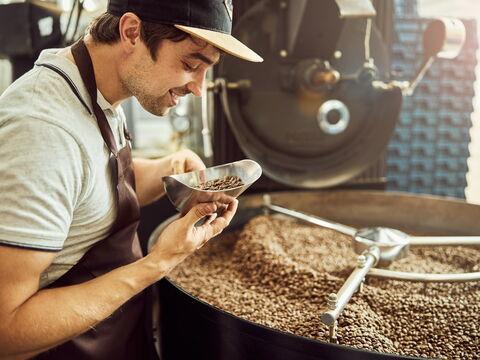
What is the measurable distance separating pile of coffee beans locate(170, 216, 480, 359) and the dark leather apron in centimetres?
24

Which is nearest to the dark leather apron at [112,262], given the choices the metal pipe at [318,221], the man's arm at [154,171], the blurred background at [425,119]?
the man's arm at [154,171]

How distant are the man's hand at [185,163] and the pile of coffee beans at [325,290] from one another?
0.37 meters

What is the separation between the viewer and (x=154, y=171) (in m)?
1.61

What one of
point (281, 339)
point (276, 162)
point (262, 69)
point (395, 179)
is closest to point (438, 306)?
point (281, 339)

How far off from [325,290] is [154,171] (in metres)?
0.66

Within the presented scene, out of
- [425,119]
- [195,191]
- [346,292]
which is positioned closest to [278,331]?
[346,292]

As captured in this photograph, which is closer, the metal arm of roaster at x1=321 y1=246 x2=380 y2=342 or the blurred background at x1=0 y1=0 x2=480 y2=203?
the metal arm of roaster at x1=321 y1=246 x2=380 y2=342

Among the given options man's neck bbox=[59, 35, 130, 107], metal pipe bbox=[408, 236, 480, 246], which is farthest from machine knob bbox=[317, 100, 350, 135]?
man's neck bbox=[59, 35, 130, 107]

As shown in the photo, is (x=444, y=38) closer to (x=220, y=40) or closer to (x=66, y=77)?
(x=220, y=40)

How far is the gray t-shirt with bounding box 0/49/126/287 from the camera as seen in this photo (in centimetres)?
92

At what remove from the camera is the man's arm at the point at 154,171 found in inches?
61.2

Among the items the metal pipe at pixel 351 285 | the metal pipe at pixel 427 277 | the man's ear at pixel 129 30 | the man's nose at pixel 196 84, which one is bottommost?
the metal pipe at pixel 427 277

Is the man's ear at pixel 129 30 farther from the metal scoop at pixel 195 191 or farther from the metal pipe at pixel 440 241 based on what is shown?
the metal pipe at pixel 440 241

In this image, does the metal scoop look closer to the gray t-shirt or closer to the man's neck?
the gray t-shirt
